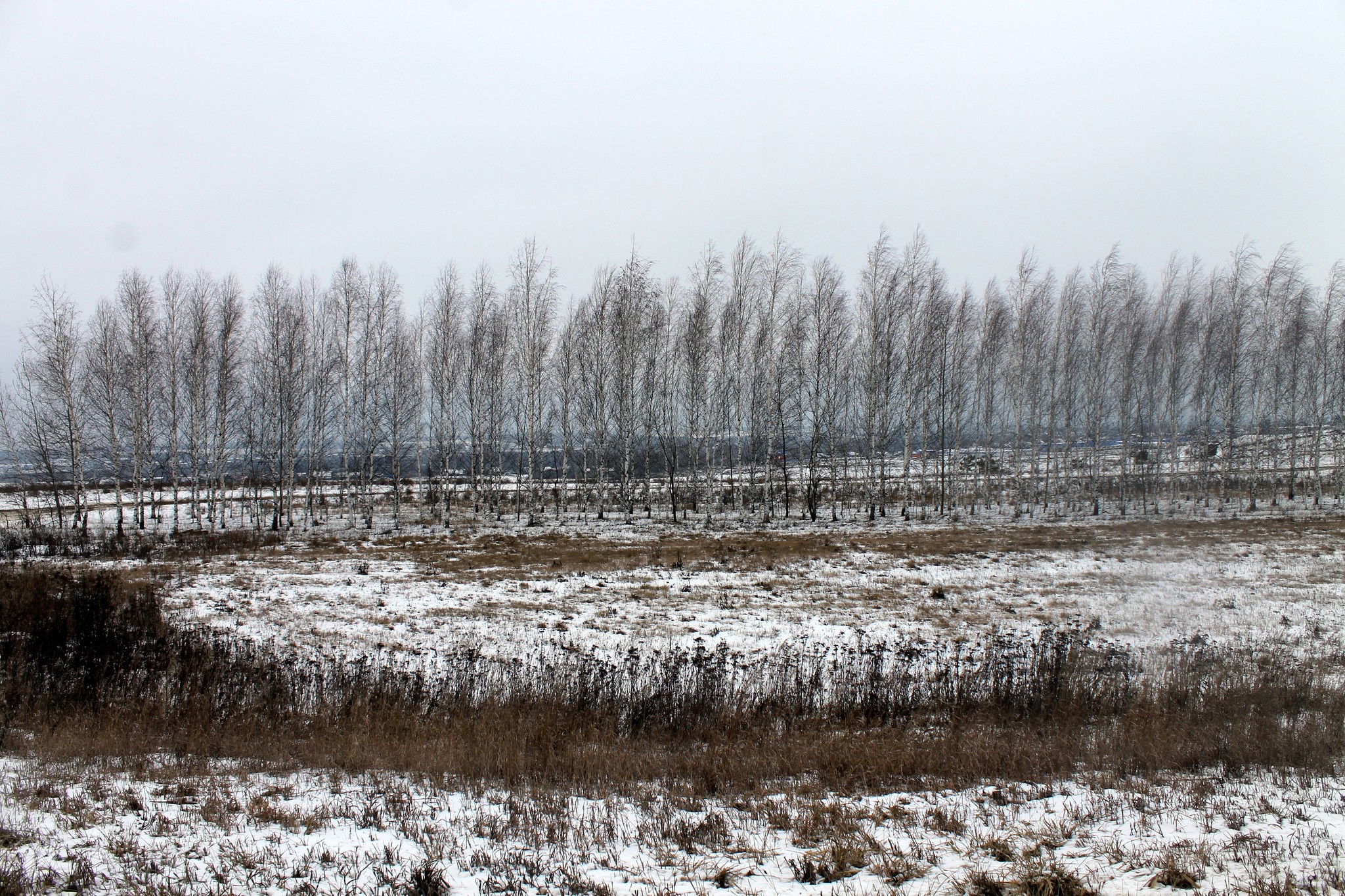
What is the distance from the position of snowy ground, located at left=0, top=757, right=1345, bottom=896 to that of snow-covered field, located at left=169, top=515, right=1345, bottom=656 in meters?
5.01

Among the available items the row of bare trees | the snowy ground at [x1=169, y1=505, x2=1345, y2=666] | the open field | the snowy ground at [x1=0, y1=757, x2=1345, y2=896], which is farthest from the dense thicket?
the row of bare trees

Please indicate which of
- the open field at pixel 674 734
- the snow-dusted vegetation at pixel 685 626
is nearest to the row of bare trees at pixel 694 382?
the snow-dusted vegetation at pixel 685 626

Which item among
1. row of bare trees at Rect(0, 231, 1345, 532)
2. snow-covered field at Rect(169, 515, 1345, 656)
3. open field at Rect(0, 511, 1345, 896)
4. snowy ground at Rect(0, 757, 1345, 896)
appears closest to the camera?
snowy ground at Rect(0, 757, 1345, 896)

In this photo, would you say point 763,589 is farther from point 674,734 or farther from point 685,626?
point 674,734

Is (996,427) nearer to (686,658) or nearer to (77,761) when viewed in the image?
(686,658)

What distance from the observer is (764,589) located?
15.0 m

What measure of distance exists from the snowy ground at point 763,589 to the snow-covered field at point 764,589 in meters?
0.07

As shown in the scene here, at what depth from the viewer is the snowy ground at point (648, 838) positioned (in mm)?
3779

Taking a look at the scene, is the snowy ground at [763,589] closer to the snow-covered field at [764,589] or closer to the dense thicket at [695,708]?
the snow-covered field at [764,589]

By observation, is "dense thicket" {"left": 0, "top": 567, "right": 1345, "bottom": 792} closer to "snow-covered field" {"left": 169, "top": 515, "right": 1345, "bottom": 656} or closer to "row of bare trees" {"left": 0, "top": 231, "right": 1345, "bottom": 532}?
"snow-covered field" {"left": 169, "top": 515, "right": 1345, "bottom": 656}

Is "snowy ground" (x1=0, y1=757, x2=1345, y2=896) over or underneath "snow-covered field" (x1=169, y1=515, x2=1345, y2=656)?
over

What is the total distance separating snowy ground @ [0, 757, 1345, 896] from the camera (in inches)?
149

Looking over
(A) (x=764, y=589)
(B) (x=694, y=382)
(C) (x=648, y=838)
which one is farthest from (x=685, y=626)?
(B) (x=694, y=382)

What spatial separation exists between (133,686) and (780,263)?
1155 inches
